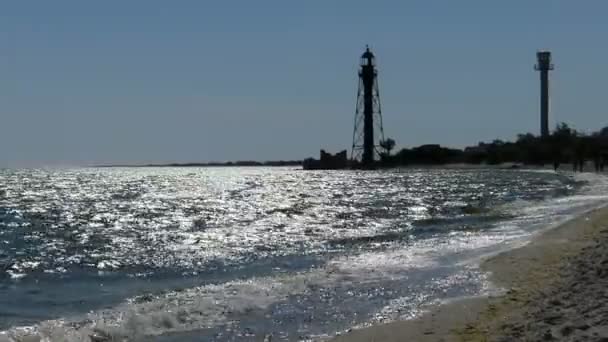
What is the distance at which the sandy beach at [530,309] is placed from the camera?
1041 centimetres

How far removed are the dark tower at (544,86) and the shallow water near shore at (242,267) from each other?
111 metres

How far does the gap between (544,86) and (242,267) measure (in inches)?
5497

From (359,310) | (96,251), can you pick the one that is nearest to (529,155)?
A: (96,251)

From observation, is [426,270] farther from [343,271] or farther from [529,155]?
[529,155]

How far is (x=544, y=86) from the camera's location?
15350 cm

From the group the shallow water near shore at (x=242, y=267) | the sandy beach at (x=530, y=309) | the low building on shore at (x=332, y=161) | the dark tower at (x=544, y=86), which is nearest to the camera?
the sandy beach at (x=530, y=309)

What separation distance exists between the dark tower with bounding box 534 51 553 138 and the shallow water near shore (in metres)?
111

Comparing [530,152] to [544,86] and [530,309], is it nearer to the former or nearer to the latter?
[544,86]

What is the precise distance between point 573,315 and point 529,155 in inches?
5746

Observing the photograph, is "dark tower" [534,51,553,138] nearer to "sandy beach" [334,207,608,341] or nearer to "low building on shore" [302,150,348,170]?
"low building on shore" [302,150,348,170]

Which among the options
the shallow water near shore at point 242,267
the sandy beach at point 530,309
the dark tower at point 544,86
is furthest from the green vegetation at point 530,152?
the sandy beach at point 530,309

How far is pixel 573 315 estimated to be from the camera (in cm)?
1098

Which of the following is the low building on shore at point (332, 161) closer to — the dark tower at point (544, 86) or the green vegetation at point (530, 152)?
the green vegetation at point (530, 152)

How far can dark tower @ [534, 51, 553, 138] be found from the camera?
502 ft
